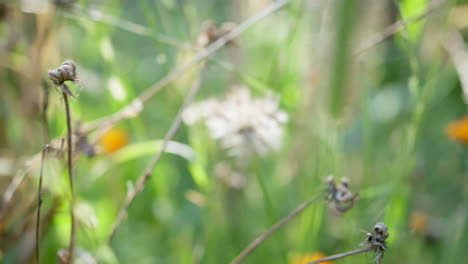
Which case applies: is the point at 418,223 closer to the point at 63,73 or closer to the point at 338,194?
the point at 338,194

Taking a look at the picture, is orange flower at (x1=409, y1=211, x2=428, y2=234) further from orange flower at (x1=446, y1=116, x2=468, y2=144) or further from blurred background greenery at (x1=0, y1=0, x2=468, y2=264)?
orange flower at (x1=446, y1=116, x2=468, y2=144)

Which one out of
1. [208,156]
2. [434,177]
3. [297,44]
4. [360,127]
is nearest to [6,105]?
[208,156]

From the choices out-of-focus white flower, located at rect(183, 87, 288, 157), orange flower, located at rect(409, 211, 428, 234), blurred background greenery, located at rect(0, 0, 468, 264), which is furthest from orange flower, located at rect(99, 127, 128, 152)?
orange flower, located at rect(409, 211, 428, 234)

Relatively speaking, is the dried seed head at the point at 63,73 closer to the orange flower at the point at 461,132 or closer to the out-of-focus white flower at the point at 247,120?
the out-of-focus white flower at the point at 247,120

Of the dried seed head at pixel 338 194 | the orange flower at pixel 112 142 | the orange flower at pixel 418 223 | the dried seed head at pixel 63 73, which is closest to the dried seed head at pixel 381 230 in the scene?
the dried seed head at pixel 338 194

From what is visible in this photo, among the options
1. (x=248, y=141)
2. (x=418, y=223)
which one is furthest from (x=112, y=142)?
(x=418, y=223)
